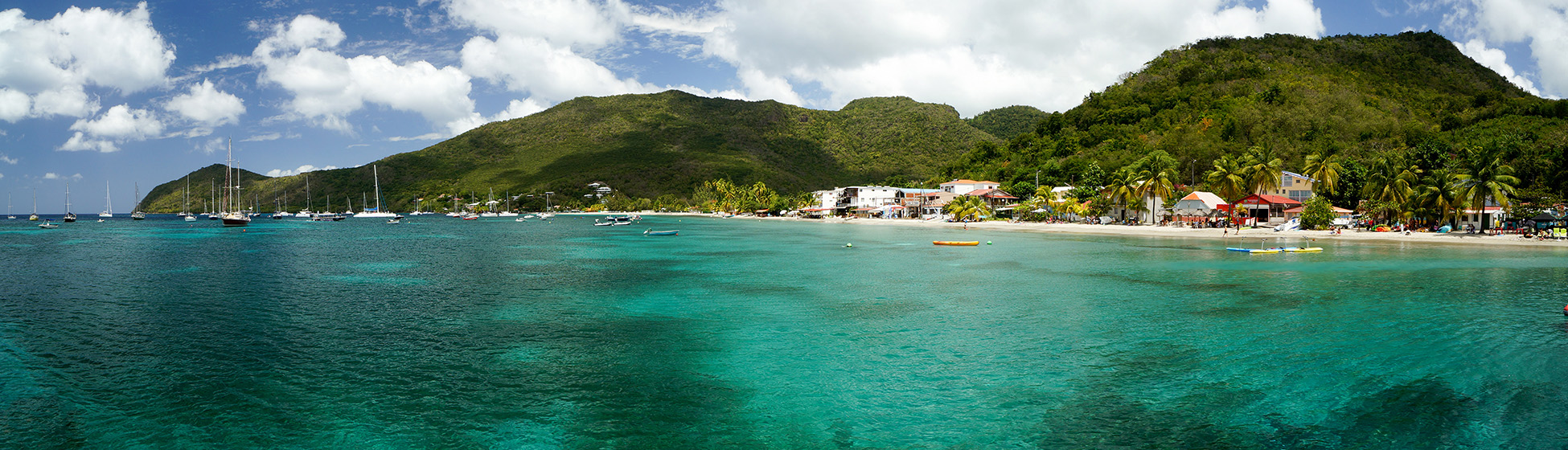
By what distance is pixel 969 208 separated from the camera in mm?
93188

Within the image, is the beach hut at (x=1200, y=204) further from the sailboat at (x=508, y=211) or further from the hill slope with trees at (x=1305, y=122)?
the sailboat at (x=508, y=211)

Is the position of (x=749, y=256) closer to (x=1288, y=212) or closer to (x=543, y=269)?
(x=543, y=269)

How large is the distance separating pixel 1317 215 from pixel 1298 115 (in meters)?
44.8

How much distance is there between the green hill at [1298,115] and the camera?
77.8 metres

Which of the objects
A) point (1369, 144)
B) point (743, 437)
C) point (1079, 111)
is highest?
point (1079, 111)

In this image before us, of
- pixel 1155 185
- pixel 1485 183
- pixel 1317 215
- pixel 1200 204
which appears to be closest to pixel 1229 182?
pixel 1155 185

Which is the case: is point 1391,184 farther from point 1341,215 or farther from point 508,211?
point 508,211

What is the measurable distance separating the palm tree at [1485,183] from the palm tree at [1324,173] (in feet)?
36.5

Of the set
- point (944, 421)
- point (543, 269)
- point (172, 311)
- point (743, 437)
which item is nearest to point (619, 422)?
point (743, 437)

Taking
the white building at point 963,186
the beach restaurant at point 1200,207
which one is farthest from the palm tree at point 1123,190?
the white building at point 963,186

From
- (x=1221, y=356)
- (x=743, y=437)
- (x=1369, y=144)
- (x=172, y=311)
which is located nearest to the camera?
(x=743, y=437)

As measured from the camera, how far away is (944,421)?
10922 millimetres

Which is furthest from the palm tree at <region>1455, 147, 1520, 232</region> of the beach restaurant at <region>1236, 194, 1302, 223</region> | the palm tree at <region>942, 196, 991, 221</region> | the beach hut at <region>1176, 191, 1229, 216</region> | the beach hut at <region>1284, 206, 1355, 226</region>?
the palm tree at <region>942, 196, 991, 221</region>

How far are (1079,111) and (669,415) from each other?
138 metres
